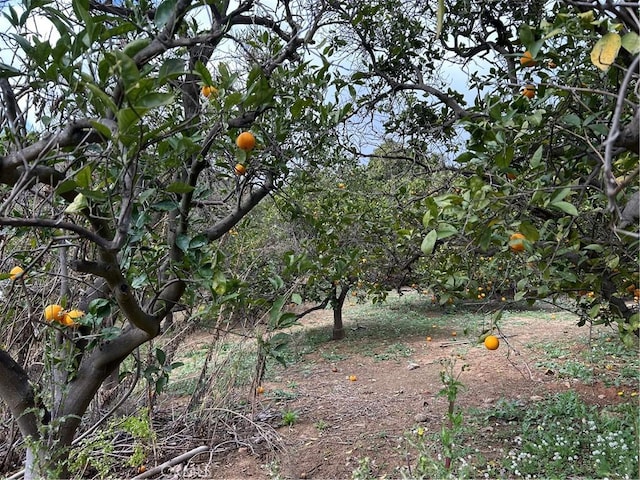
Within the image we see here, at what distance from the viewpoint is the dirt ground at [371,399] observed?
117 inches

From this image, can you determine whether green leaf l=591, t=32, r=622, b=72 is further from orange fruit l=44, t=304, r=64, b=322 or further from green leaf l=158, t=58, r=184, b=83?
orange fruit l=44, t=304, r=64, b=322

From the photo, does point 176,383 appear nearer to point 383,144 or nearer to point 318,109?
point 383,144

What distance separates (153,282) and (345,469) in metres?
1.66

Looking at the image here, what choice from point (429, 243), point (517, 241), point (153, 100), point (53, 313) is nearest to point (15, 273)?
point (53, 313)

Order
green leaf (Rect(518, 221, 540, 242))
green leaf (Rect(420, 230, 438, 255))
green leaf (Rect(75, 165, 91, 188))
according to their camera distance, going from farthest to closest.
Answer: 1. green leaf (Rect(518, 221, 540, 242))
2. green leaf (Rect(420, 230, 438, 255))
3. green leaf (Rect(75, 165, 91, 188))

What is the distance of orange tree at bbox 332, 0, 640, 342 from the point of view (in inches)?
50.6

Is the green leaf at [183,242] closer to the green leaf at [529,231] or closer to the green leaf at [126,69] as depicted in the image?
the green leaf at [126,69]

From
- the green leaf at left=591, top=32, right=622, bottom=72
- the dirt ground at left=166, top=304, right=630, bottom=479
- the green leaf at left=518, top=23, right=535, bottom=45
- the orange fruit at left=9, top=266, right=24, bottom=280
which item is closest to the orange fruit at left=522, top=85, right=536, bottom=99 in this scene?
the green leaf at left=518, top=23, right=535, bottom=45

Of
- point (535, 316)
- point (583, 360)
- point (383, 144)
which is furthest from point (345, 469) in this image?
point (535, 316)

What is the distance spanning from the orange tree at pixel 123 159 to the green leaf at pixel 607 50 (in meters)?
0.84

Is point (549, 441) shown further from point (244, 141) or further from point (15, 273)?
point (15, 273)

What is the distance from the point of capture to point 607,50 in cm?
102

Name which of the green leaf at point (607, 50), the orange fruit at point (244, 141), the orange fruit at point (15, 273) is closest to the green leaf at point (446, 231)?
the green leaf at point (607, 50)

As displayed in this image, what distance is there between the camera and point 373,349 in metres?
6.83
